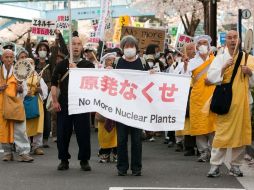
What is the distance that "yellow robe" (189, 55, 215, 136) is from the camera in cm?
1114

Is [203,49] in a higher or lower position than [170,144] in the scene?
higher

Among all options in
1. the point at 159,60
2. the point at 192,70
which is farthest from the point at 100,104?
the point at 159,60

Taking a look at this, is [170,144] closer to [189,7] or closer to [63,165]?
[63,165]

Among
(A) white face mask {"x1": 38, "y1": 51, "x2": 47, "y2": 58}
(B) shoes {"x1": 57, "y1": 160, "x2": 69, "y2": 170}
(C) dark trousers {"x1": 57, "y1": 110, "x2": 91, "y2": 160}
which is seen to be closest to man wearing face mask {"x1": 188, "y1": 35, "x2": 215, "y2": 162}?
(C) dark trousers {"x1": 57, "y1": 110, "x2": 91, "y2": 160}

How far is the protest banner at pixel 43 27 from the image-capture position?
21578 millimetres

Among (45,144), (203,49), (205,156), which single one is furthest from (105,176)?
(45,144)

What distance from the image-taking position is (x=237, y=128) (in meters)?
9.39

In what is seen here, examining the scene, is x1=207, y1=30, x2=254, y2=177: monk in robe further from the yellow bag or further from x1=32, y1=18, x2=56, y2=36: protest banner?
x1=32, y1=18, x2=56, y2=36: protest banner

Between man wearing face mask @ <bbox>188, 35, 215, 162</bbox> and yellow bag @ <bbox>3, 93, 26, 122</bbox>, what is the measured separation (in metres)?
2.50

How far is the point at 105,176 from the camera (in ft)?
31.4

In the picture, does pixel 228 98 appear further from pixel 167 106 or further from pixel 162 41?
pixel 162 41

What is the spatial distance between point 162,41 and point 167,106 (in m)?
8.11

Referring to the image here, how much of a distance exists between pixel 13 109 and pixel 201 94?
2.74 meters

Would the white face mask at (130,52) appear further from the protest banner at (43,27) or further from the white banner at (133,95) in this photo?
the protest banner at (43,27)
